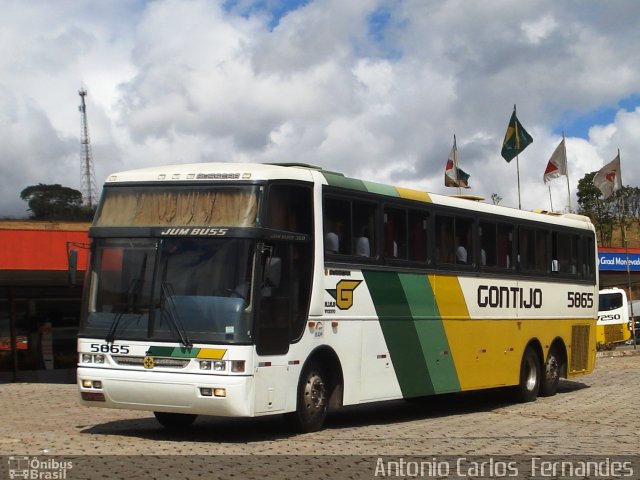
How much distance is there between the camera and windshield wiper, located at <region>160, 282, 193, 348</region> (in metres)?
12.1

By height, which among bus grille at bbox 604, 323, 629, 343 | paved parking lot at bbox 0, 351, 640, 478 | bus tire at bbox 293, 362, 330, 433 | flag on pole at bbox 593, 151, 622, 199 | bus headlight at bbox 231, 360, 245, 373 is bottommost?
paved parking lot at bbox 0, 351, 640, 478

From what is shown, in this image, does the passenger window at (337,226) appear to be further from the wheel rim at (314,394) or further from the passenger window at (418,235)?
the passenger window at (418,235)

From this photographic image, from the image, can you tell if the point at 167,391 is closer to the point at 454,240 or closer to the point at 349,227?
the point at 349,227

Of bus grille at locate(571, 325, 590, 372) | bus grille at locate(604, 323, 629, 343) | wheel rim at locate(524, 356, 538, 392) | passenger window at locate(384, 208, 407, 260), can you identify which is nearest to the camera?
passenger window at locate(384, 208, 407, 260)

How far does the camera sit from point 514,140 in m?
39.1

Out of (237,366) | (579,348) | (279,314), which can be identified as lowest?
(237,366)

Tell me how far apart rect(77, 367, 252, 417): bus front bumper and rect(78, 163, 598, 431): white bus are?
0.05 feet

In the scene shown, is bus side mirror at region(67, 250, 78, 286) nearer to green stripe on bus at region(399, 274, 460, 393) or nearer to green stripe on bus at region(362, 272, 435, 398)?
green stripe on bus at region(362, 272, 435, 398)

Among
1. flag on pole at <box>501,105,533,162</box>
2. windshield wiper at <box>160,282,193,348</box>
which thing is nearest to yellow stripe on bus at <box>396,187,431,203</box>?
windshield wiper at <box>160,282,193,348</box>

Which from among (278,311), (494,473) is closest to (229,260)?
(278,311)

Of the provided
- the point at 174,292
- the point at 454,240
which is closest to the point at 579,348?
the point at 454,240

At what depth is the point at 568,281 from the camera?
834 inches

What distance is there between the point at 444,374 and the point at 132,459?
728 centimetres

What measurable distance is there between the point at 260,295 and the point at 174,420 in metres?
2.75
